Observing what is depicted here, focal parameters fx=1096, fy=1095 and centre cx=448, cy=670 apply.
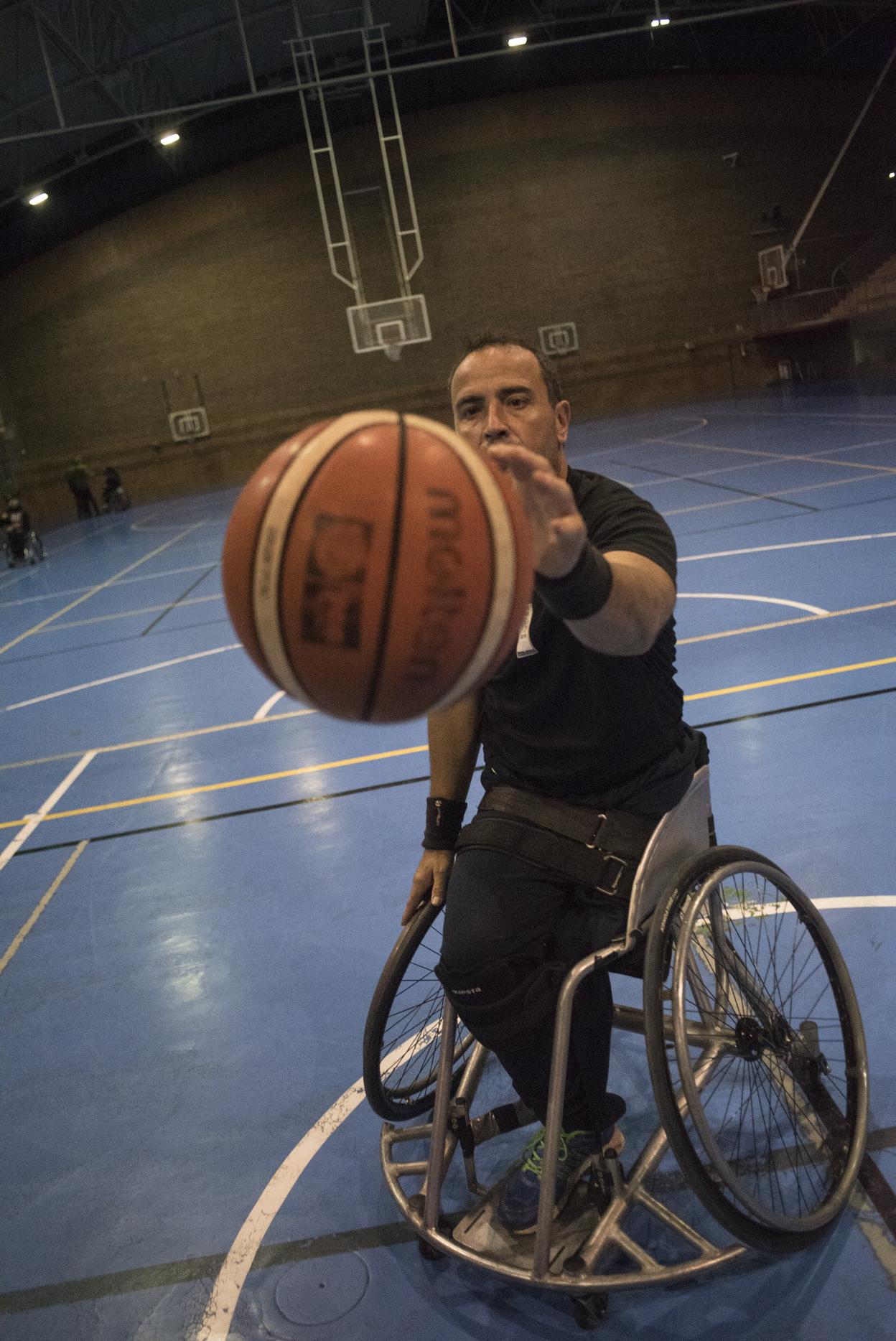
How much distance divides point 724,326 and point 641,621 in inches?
1031

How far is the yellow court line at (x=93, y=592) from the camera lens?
1041cm

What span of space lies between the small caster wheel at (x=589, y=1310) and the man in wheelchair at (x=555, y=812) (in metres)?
0.21

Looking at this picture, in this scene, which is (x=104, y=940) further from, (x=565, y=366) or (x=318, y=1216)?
(x=565, y=366)

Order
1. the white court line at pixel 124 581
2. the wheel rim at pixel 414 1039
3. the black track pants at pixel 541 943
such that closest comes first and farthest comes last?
the black track pants at pixel 541 943, the wheel rim at pixel 414 1039, the white court line at pixel 124 581

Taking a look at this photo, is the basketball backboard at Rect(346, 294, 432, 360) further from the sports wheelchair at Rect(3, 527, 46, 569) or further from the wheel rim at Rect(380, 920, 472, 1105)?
the wheel rim at Rect(380, 920, 472, 1105)

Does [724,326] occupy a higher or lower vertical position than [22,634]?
higher

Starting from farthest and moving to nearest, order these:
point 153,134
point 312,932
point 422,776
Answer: point 153,134 → point 422,776 → point 312,932

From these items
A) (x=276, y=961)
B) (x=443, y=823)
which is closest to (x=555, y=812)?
(x=443, y=823)

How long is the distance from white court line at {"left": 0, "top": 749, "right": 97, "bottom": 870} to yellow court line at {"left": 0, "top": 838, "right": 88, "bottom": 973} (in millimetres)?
315

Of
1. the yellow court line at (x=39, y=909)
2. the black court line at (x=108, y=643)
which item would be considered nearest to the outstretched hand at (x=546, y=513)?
the yellow court line at (x=39, y=909)

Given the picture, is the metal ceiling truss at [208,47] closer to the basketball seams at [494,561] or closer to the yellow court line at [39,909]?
the yellow court line at [39,909]

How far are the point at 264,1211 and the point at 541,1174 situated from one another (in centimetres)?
71

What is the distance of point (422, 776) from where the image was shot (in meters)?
5.04

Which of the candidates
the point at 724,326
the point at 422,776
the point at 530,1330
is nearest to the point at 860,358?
the point at 724,326
